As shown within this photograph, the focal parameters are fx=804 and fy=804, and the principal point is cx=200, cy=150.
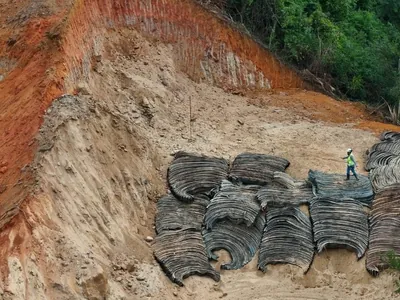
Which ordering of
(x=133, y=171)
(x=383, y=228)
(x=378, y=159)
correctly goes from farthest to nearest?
(x=378, y=159) → (x=133, y=171) → (x=383, y=228)

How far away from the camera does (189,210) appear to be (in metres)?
16.0

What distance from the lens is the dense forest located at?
74.1ft

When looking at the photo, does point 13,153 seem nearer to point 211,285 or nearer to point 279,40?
point 211,285

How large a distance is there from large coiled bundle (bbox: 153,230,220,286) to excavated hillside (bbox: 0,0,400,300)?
16 centimetres

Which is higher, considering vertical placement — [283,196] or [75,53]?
[75,53]

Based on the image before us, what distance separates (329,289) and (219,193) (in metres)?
3.03

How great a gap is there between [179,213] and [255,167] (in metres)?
2.14

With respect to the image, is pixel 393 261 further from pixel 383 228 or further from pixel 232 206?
pixel 232 206

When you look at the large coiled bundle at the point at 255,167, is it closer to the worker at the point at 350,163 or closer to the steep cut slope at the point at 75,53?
the worker at the point at 350,163

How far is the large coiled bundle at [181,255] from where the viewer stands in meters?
14.6

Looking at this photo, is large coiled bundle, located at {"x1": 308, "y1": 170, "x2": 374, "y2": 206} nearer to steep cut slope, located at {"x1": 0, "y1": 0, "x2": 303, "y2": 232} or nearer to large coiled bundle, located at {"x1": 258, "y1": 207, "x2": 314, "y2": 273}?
large coiled bundle, located at {"x1": 258, "y1": 207, "x2": 314, "y2": 273}

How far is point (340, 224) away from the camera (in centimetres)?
1555

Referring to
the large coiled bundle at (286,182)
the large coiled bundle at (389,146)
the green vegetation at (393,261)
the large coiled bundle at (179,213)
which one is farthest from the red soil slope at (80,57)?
the green vegetation at (393,261)

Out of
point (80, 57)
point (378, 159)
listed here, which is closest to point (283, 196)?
point (378, 159)
